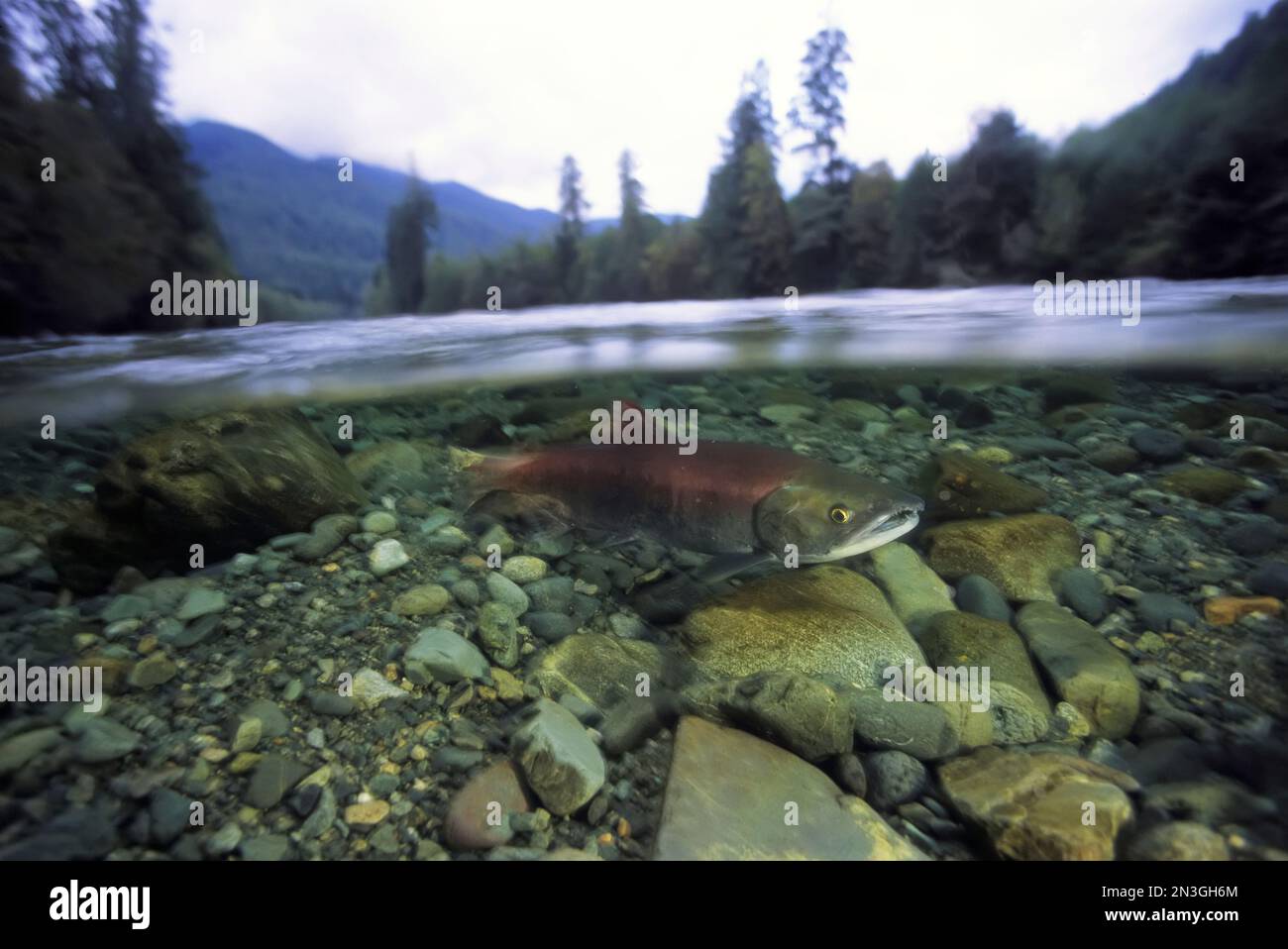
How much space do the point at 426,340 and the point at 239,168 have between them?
8.33ft

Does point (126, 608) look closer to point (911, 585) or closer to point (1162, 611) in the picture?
point (911, 585)

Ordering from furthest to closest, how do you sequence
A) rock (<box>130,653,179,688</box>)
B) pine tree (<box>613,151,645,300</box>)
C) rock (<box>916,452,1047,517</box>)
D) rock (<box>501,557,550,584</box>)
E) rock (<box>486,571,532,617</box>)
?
pine tree (<box>613,151,645,300</box>), rock (<box>916,452,1047,517</box>), rock (<box>501,557,550,584</box>), rock (<box>486,571,532,617</box>), rock (<box>130,653,179,688</box>)

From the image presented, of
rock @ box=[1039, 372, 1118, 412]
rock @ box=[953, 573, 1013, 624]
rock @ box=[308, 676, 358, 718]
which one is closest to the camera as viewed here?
rock @ box=[308, 676, 358, 718]

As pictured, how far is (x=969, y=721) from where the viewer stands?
2781mm

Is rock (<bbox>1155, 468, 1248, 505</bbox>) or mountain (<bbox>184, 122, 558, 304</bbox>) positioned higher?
mountain (<bbox>184, 122, 558, 304</bbox>)

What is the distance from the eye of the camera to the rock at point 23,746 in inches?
87.9

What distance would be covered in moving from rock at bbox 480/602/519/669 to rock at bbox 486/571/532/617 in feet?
0.54

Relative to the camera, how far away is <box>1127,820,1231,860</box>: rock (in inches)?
83.4

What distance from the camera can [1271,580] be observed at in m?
3.76

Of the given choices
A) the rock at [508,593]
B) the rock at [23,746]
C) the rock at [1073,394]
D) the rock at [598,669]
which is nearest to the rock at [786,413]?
the rock at [1073,394]

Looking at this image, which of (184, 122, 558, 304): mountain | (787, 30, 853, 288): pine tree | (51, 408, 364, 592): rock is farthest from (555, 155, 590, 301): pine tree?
(51, 408, 364, 592): rock

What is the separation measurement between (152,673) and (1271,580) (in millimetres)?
6820

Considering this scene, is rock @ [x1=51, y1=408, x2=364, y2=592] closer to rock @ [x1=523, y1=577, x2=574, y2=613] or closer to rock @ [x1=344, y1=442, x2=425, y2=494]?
rock @ [x1=344, y1=442, x2=425, y2=494]

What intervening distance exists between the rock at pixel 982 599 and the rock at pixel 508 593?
2.87m
